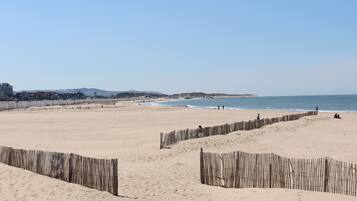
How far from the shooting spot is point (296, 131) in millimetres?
37969

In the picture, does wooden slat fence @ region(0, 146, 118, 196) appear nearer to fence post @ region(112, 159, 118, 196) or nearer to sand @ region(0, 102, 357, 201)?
fence post @ region(112, 159, 118, 196)

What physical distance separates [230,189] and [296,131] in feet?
75.0

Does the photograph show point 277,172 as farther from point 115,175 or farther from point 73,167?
point 73,167

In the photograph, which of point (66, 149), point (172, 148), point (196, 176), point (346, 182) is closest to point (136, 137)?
point (66, 149)

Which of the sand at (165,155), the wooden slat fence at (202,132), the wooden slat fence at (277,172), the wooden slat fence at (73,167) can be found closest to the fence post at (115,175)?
the wooden slat fence at (73,167)

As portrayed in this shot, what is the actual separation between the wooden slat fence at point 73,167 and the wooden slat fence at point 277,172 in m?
3.48

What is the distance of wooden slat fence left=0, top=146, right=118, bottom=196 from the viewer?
1481cm

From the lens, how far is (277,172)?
50.1ft

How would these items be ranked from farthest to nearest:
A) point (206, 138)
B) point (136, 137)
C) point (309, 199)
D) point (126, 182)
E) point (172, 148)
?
1. point (136, 137)
2. point (206, 138)
3. point (172, 148)
4. point (126, 182)
5. point (309, 199)

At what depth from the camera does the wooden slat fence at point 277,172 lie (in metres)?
14.1

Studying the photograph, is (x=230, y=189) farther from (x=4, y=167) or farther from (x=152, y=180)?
(x=4, y=167)

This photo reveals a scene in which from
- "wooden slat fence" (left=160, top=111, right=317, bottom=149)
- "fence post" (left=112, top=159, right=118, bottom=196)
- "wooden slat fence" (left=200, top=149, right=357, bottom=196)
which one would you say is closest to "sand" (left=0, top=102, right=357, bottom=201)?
"fence post" (left=112, top=159, right=118, bottom=196)

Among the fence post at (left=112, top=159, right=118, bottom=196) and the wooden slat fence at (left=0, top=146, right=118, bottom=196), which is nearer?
the fence post at (left=112, top=159, right=118, bottom=196)

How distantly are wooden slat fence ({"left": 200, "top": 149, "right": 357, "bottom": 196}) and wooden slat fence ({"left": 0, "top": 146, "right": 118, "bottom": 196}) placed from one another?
348 cm
